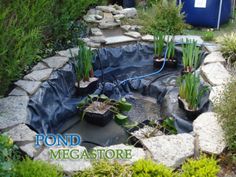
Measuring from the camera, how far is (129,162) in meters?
2.40

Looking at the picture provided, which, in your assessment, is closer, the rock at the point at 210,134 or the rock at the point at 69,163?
the rock at the point at 69,163

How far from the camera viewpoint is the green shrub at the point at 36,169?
2139 millimetres

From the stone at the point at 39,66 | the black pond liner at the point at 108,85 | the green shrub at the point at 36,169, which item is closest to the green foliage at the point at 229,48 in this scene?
the black pond liner at the point at 108,85

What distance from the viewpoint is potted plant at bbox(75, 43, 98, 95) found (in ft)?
13.1

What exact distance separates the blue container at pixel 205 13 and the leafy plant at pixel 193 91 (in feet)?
8.93

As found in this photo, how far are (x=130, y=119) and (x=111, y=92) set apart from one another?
2.07 feet

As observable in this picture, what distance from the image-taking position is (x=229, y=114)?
2.56 m

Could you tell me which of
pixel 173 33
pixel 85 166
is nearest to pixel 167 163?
pixel 85 166

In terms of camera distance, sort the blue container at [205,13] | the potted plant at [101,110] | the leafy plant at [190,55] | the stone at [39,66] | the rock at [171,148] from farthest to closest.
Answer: the blue container at [205,13] → the leafy plant at [190,55] → the stone at [39,66] → the potted plant at [101,110] → the rock at [171,148]

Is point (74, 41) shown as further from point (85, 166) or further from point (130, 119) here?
point (85, 166)

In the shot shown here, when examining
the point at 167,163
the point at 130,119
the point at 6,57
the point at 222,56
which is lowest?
the point at 130,119

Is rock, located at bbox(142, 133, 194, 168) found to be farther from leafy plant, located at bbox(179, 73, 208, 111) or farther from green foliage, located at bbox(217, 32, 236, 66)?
green foliage, located at bbox(217, 32, 236, 66)

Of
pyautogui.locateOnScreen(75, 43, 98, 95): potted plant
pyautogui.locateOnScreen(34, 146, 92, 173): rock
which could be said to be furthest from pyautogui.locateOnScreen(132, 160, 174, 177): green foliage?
pyautogui.locateOnScreen(75, 43, 98, 95): potted plant

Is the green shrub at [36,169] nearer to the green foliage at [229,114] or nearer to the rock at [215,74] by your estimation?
→ the green foliage at [229,114]
